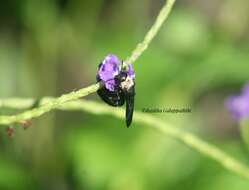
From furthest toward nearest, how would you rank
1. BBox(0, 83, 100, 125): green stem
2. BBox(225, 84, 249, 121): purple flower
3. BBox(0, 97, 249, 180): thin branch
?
Answer: BBox(225, 84, 249, 121): purple flower
BBox(0, 97, 249, 180): thin branch
BBox(0, 83, 100, 125): green stem

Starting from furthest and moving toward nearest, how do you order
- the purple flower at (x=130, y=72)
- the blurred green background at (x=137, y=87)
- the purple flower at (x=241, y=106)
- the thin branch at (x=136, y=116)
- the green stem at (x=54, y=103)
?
the blurred green background at (x=137, y=87) → the purple flower at (x=241, y=106) → the thin branch at (x=136, y=116) → the purple flower at (x=130, y=72) → the green stem at (x=54, y=103)

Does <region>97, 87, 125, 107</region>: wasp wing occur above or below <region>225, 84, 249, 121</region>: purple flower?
below

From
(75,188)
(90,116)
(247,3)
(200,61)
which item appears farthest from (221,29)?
(75,188)

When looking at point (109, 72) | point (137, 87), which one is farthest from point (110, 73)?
point (137, 87)

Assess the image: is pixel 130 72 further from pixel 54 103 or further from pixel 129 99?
pixel 54 103

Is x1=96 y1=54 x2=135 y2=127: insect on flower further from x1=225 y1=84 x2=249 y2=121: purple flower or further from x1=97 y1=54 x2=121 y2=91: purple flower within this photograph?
x1=225 y1=84 x2=249 y2=121: purple flower

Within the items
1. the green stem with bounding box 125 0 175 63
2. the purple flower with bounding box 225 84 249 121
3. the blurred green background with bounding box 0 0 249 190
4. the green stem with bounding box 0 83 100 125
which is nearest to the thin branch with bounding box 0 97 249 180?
the green stem with bounding box 0 83 100 125

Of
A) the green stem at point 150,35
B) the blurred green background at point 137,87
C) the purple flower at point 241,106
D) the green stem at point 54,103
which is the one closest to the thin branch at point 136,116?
the green stem at point 54,103

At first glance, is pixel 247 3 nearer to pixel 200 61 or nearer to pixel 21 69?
pixel 200 61

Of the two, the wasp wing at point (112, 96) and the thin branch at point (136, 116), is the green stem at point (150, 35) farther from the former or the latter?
the thin branch at point (136, 116)
